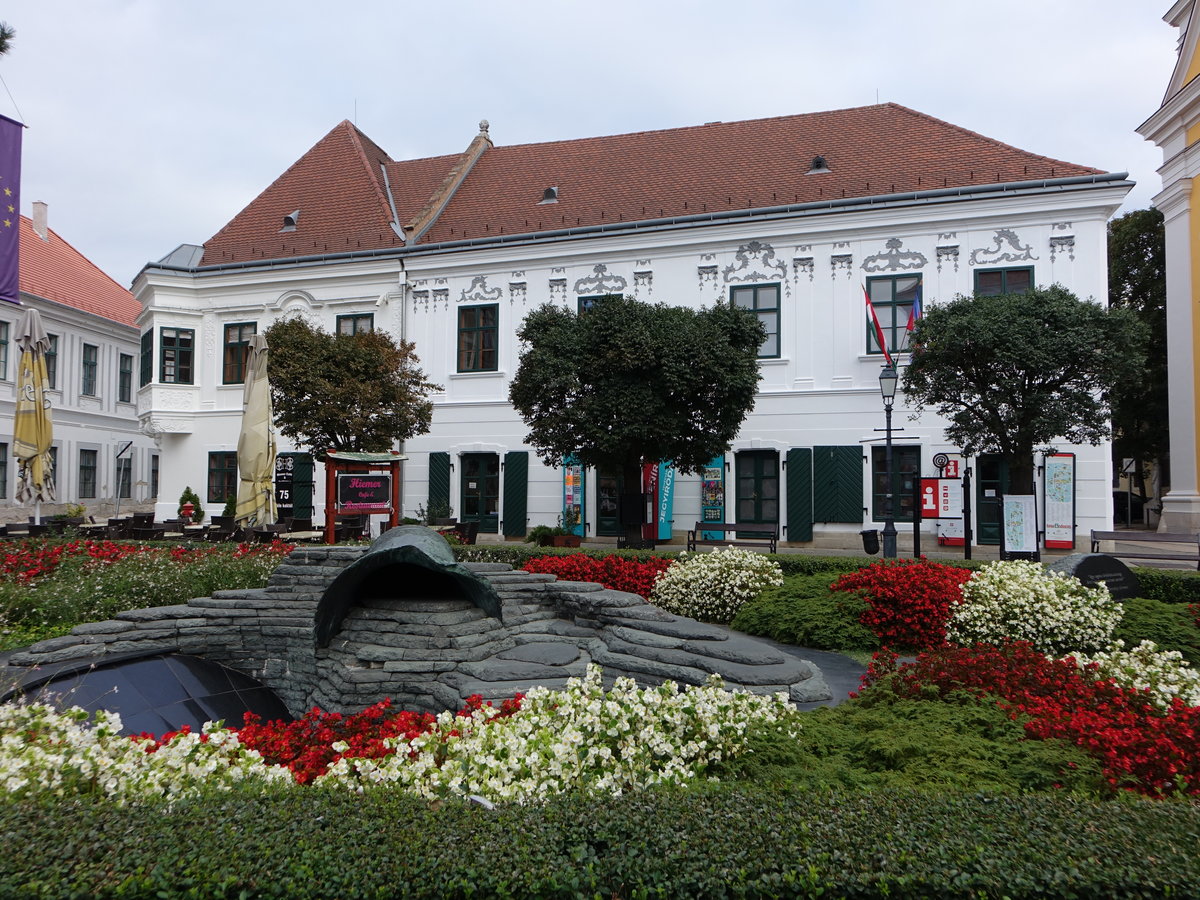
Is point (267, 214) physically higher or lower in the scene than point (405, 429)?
higher

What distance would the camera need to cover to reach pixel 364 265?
23656 mm

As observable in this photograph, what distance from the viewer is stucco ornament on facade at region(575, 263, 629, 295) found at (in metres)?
21.8

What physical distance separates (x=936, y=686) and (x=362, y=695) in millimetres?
4518

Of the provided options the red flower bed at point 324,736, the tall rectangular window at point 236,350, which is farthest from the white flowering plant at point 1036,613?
the tall rectangular window at point 236,350

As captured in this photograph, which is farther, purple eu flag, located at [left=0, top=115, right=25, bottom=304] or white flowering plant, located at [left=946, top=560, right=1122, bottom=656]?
purple eu flag, located at [left=0, top=115, right=25, bottom=304]

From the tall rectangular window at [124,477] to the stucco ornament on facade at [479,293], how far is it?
20.1m

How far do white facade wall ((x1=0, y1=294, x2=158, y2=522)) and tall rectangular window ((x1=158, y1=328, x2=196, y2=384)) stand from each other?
783 centimetres

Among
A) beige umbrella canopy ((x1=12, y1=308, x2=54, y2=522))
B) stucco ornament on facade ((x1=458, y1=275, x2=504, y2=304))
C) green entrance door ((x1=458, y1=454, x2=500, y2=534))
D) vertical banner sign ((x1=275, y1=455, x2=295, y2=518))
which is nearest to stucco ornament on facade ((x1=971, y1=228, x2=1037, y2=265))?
stucco ornament on facade ((x1=458, y1=275, x2=504, y2=304))

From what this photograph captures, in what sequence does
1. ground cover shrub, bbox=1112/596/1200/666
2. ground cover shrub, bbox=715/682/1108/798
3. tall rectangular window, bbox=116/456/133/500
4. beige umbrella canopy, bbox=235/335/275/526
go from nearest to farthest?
1. ground cover shrub, bbox=715/682/1108/798
2. ground cover shrub, bbox=1112/596/1200/666
3. beige umbrella canopy, bbox=235/335/275/526
4. tall rectangular window, bbox=116/456/133/500

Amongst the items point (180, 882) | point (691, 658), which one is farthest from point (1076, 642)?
point (180, 882)

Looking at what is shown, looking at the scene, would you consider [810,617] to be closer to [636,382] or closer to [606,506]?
[636,382]

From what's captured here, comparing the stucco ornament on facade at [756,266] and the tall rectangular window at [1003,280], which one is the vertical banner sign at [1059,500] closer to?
the tall rectangular window at [1003,280]

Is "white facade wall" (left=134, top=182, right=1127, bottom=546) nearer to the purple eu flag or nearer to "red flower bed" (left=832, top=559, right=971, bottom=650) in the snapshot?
"red flower bed" (left=832, top=559, right=971, bottom=650)

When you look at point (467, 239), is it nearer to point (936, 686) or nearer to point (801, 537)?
point (801, 537)
